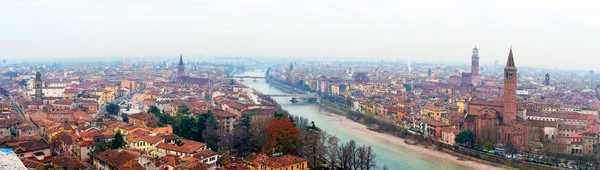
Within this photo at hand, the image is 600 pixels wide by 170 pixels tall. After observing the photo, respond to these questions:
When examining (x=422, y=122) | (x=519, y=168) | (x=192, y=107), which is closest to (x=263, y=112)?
(x=192, y=107)

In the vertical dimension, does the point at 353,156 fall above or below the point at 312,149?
below

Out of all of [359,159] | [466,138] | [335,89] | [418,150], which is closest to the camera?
[359,159]

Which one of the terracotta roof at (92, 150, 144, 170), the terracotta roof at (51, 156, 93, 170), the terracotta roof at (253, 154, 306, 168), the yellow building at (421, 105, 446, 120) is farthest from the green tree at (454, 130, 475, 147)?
the terracotta roof at (51, 156, 93, 170)

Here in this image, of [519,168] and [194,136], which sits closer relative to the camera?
[519,168]

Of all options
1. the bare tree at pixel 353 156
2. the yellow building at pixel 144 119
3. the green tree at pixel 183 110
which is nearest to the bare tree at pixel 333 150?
the bare tree at pixel 353 156

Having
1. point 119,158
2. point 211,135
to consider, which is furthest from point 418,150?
point 119,158

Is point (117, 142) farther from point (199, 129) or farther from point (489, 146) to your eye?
point (489, 146)

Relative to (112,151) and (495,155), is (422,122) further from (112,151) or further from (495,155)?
(112,151)

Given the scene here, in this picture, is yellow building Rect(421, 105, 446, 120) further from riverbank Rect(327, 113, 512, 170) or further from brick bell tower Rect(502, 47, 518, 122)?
brick bell tower Rect(502, 47, 518, 122)
